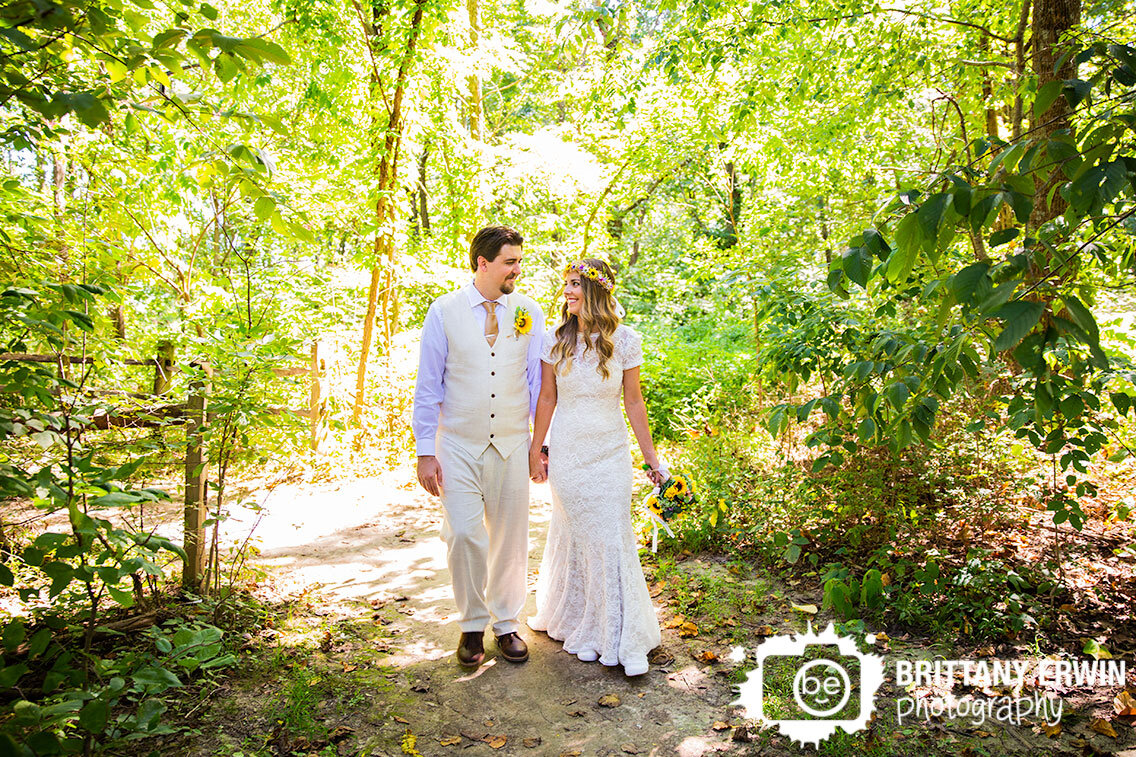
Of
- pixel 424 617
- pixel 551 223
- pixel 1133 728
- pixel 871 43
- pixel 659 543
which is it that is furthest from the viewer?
pixel 551 223

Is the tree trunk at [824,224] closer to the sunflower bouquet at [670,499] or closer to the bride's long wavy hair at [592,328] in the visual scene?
the bride's long wavy hair at [592,328]

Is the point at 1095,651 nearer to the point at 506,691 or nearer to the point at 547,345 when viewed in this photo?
the point at 506,691

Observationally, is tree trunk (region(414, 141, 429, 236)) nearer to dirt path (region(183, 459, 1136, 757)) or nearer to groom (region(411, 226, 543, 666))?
groom (region(411, 226, 543, 666))

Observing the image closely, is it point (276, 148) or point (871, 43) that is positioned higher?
point (871, 43)

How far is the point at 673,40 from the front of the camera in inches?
231

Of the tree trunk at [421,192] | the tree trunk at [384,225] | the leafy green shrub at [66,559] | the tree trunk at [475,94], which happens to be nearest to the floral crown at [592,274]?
the leafy green shrub at [66,559]

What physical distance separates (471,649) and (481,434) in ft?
3.79

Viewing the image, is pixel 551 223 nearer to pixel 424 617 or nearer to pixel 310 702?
pixel 424 617

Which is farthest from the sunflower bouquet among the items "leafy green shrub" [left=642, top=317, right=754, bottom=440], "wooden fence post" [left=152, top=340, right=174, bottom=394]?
"leafy green shrub" [left=642, top=317, right=754, bottom=440]

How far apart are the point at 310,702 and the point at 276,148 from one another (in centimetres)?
647

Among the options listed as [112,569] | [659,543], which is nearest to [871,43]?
[659,543]

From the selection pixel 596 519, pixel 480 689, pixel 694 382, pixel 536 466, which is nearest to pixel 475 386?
pixel 536 466

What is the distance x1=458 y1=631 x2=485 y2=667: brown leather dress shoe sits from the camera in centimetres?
374

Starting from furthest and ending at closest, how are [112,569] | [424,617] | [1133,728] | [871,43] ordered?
[871,43] → [424,617] → [1133,728] → [112,569]
